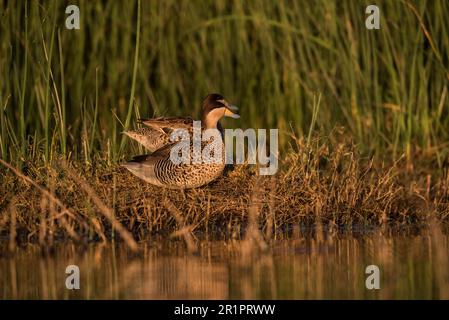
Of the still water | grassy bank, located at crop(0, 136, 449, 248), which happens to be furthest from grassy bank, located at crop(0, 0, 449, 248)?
the still water

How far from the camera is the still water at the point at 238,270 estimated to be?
586cm

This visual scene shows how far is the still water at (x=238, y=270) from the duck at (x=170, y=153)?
0.85 m

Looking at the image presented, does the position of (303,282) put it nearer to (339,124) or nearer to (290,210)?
(290,210)

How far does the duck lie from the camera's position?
→ 8.05 m

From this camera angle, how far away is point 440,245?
23.5 feet

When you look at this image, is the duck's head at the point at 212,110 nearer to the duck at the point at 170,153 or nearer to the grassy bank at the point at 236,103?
the duck at the point at 170,153

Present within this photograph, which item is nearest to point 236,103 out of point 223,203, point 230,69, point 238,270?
point 230,69

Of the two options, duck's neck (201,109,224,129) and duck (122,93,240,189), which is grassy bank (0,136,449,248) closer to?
duck (122,93,240,189)

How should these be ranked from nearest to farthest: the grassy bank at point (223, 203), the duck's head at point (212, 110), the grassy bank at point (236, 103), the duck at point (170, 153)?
1. the grassy bank at point (223, 203)
2. the grassy bank at point (236, 103)
3. the duck at point (170, 153)
4. the duck's head at point (212, 110)

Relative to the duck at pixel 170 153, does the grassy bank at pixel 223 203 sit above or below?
below

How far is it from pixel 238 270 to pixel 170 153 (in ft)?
6.85

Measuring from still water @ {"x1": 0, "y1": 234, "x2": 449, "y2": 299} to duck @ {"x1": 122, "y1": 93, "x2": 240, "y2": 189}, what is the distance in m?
0.85

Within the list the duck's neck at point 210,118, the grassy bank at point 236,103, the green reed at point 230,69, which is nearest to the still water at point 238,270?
the grassy bank at point 236,103

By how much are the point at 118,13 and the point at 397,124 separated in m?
3.00
